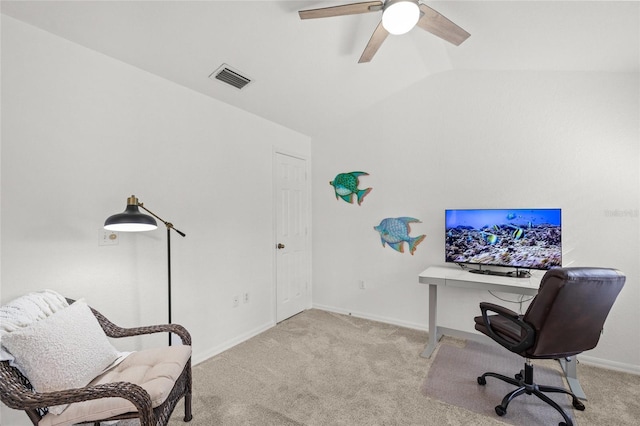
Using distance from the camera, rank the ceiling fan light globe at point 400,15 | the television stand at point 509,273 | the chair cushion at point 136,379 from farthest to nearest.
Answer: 1. the television stand at point 509,273
2. the ceiling fan light globe at point 400,15
3. the chair cushion at point 136,379

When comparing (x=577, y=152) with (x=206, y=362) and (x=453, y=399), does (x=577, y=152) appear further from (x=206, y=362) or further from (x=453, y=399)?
(x=206, y=362)

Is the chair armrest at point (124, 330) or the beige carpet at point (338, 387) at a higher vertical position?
the chair armrest at point (124, 330)

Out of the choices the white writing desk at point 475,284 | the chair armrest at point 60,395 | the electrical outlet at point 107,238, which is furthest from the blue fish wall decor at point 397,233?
the chair armrest at point 60,395

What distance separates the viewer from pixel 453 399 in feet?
7.17

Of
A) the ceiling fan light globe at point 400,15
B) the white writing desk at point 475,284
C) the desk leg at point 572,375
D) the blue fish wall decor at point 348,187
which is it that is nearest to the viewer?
the ceiling fan light globe at point 400,15

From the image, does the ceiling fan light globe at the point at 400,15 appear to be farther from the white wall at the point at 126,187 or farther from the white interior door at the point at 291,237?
the white interior door at the point at 291,237

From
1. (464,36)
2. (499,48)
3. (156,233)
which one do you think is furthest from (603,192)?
(156,233)

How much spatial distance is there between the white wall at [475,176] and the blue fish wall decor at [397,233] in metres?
0.07

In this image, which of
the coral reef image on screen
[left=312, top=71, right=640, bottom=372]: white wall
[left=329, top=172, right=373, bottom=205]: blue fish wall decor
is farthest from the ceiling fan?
[left=329, top=172, right=373, bottom=205]: blue fish wall decor

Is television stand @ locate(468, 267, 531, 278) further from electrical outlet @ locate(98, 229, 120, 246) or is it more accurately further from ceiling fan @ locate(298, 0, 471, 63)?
electrical outlet @ locate(98, 229, 120, 246)

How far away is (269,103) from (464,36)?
6.25 feet

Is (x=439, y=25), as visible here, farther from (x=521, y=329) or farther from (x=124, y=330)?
(x=124, y=330)

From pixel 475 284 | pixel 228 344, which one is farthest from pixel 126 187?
pixel 475 284

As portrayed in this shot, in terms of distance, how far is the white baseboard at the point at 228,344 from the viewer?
2.69 metres
